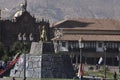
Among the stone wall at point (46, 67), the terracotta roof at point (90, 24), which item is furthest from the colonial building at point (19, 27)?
the stone wall at point (46, 67)

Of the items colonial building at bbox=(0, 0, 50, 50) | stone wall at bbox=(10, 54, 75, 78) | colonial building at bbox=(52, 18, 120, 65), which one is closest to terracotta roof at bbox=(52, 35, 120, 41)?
colonial building at bbox=(52, 18, 120, 65)

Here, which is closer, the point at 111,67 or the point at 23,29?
the point at 111,67

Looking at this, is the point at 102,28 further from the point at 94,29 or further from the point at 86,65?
the point at 86,65

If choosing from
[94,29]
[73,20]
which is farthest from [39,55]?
[73,20]

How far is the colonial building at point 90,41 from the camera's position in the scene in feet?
363

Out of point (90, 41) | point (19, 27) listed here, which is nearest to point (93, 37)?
point (90, 41)

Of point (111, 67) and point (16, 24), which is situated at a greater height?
point (16, 24)

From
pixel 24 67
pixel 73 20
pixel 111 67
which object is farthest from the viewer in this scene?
pixel 73 20

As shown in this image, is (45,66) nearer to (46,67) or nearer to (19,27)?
(46,67)

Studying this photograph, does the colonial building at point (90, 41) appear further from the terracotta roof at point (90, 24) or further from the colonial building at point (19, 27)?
the colonial building at point (19, 27)

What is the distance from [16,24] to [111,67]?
97.1 ft

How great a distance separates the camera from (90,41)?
11194 cm

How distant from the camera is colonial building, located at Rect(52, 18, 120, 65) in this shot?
363ft

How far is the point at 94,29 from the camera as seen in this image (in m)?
118
